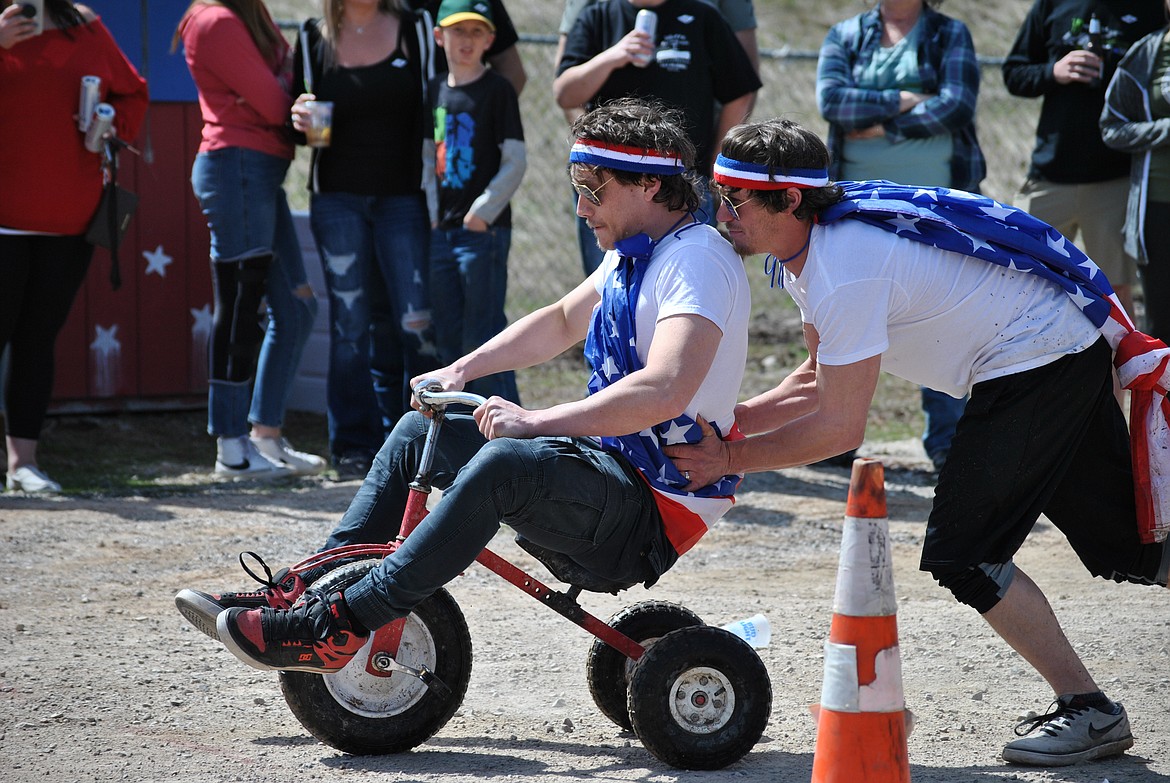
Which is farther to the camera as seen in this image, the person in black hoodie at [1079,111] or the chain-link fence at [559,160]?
the chain-link fence at [559,160]

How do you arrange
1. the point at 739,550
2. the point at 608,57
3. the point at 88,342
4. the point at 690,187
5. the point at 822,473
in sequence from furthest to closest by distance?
1. the point at 88,342
2. the point at 822,473
3. the point at 608,57
4. the point at 739,550
5. the point at 690,187

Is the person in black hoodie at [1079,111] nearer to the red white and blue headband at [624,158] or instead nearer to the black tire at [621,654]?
the red white and blue headband at [624,158]

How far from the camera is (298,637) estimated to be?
10.5ft

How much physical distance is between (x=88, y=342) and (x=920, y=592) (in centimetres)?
503

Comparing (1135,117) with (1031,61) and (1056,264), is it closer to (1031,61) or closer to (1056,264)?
(1031,61)

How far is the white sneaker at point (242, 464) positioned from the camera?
6730mm

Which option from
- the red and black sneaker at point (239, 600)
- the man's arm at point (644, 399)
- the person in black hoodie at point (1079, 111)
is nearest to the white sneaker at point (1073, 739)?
the man's arm at point (644, 399)

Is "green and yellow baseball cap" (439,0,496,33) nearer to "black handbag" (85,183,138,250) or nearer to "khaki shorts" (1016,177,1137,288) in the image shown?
"black handbag" (85,183,138,250)

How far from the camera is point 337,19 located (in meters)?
6.48

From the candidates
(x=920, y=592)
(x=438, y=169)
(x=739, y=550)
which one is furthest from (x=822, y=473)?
(x=438, y=169)

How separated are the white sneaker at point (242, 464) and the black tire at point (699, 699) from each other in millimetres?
3701

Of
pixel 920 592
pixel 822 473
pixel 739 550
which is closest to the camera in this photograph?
pixel 920 592

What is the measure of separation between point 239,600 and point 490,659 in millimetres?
1128

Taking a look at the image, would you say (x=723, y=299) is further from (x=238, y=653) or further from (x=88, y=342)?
(x=88, y=342)
